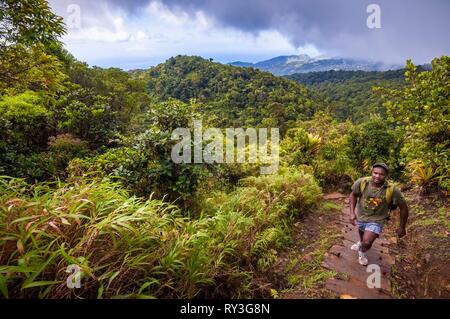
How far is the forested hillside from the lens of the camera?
2.35 metres

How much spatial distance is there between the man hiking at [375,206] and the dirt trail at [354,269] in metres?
0.18

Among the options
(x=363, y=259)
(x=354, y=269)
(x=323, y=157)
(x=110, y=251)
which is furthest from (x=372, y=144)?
(x=110, y=251)

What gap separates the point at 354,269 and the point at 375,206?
83 cm

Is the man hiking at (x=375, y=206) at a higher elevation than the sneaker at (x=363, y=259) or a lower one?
higher

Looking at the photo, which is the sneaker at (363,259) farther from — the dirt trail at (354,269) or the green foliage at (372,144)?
the green foliage at (372,144)

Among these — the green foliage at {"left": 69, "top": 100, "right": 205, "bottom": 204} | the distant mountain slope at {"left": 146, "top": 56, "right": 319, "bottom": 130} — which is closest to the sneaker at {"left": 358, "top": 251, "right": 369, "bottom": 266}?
the green foliage at {"left": 69, "top": 100, "right": 205, "bottom": 204}

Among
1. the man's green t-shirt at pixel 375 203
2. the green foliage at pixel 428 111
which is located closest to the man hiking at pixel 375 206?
the man's green t-shirt at pixel 375 203

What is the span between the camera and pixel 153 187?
4.74 metres

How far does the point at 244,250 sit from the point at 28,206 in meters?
2.47

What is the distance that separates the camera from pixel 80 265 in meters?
2.10

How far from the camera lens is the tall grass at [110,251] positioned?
2135 millimetres

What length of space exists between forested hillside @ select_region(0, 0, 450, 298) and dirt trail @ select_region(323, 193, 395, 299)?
0.30 meters

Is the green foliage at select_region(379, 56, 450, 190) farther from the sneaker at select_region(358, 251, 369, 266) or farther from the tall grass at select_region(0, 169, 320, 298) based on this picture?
the tall grass at select_region(0, 169, 320, 298)

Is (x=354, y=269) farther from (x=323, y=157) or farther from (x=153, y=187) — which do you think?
(x=323, y=157)
